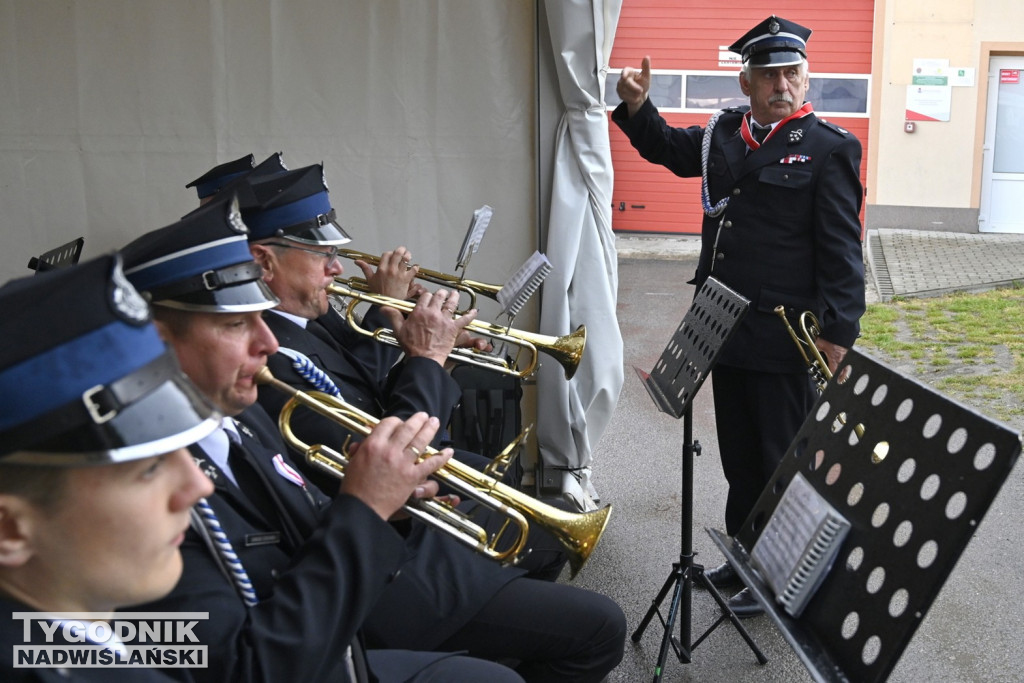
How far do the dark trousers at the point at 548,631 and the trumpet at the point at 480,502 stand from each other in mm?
244

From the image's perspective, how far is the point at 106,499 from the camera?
1084 mm

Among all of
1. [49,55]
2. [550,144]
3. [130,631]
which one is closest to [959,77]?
[550,144]

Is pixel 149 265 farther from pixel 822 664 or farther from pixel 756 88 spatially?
pixel 756 88

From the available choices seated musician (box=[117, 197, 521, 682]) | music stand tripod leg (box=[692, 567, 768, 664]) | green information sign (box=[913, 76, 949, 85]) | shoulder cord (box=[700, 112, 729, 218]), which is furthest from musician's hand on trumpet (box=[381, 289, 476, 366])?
green information sign (box=[913, 76, 949, 85])

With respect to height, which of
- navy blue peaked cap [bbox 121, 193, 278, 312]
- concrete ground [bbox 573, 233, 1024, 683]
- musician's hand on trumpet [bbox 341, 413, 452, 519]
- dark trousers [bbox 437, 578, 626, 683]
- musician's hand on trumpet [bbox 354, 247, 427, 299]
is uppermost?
navy blue peaked cap [bbox 121, 193, 278, 312]

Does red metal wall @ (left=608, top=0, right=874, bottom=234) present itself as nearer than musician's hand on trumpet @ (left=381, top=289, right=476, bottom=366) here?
No

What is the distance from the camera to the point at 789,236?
349 cm

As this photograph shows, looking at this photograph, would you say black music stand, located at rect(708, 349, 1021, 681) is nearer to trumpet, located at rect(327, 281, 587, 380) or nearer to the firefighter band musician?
the firefighter band musician

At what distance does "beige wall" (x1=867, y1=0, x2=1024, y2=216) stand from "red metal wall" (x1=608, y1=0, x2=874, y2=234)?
0.30m

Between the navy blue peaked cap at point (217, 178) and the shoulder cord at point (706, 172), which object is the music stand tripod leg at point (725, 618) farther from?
the navy blue peaked cap at point (217, 178)

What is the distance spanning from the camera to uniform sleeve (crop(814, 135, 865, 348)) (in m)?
3.36

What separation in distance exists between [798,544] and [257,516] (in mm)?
1058

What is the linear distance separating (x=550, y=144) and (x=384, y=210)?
775 millimetres

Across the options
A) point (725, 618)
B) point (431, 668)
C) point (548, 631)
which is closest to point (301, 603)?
point (431, 668)
